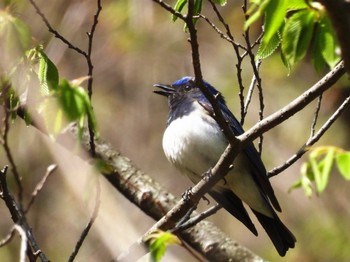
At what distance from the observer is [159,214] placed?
4965mm

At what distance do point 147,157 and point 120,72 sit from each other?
3.48ft

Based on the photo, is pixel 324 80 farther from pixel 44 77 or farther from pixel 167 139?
pixel 167 139

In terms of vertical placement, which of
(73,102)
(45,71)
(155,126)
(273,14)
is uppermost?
(273,14)

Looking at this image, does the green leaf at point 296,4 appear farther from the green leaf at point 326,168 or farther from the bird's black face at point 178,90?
the bird's black face at point 178,90

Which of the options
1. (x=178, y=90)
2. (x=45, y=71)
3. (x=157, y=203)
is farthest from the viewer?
(x=178, y=90)

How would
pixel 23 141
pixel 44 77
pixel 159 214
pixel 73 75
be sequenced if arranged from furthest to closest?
pixel 73 75 < pixel 23 141 < pixel 159 214 < pixel 44 77

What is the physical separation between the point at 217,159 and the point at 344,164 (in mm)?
2514

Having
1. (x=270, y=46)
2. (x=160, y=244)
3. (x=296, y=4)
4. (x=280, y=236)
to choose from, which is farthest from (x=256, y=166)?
(x=296, y=4)

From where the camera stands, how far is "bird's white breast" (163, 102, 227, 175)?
5.04 m

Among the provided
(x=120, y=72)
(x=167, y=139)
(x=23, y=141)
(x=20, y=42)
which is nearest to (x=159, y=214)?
(x=167, y=139)

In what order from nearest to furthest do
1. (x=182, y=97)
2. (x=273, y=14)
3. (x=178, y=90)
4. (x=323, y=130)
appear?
(x=273, y=14)
(x=323, y=130)
(x=182, y=97)
(x=178, y=90)

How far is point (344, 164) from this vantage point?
8.46 feet

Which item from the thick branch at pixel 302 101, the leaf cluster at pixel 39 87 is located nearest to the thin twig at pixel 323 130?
the thick branch at pixel 302 101

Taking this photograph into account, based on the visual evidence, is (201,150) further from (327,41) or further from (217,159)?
(327,41)
